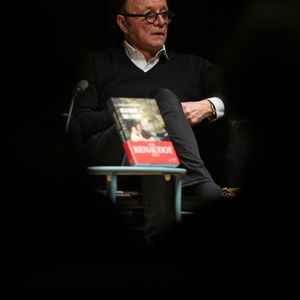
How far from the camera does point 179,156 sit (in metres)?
1.86

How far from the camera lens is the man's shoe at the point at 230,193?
6.39ft

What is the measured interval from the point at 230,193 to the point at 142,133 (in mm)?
379

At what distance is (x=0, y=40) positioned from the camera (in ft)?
6.40

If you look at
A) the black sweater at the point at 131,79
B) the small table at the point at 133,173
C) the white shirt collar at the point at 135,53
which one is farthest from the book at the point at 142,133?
the white shirt collar at the point at 135,53

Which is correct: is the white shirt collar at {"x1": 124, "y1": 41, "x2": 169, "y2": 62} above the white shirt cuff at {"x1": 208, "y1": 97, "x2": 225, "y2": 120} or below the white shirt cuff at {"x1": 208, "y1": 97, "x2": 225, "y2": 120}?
above

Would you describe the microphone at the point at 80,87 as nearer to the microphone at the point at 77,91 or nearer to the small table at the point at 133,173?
the microphone at the point at 77,91

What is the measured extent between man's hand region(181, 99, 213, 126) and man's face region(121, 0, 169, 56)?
0.20 meters

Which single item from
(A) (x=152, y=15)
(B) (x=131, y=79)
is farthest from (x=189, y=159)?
(A) (x=152, y=15)

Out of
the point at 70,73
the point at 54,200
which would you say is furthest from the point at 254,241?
the point at 70,73

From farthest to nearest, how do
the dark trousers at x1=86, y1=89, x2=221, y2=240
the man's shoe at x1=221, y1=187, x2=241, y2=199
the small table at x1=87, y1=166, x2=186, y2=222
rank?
the man's shoe at x1=221, y1=187, x2=241, y2=199
the dark trousers at x1=86, y1=89, x2=221, y2=240
the small table at x1=87, y1=166, x2=186, y2=222

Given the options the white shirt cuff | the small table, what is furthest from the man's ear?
the small table

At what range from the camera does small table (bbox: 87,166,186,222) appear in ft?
5.58

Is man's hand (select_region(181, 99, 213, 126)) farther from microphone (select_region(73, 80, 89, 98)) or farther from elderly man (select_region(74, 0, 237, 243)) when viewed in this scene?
microphone (select_region(73, 80, 89, 98))

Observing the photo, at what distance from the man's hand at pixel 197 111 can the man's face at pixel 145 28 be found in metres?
0.20
